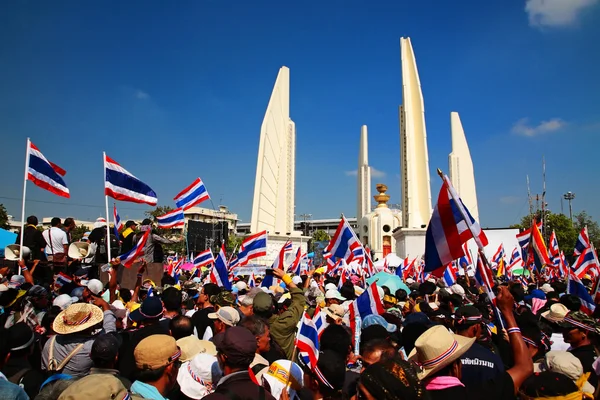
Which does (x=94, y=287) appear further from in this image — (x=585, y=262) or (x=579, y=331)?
(x=585, y=262)

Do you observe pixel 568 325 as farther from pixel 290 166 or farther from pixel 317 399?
pixel 290 166

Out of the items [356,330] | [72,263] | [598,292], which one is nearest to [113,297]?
[72,263]

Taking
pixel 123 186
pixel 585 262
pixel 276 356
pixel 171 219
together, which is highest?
pixel 123 186

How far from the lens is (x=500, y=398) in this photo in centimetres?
228

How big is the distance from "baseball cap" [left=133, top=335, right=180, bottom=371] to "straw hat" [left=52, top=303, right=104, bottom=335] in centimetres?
82

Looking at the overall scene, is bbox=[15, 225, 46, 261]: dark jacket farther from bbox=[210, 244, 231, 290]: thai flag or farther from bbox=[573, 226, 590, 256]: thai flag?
bbox=[573, 226, 590, 256]: thai flag

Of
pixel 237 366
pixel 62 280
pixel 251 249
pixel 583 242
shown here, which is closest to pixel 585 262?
pixel 583 242

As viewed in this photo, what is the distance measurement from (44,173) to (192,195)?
120 inches

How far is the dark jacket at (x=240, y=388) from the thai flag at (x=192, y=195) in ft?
25.1

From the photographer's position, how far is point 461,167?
30.2 metres

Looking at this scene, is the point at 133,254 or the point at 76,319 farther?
the point at 133,254

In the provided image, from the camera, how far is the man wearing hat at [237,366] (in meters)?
2.40

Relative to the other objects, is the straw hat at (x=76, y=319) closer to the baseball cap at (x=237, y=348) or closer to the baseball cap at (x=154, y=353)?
the baseball cap at (x=154, y=353)

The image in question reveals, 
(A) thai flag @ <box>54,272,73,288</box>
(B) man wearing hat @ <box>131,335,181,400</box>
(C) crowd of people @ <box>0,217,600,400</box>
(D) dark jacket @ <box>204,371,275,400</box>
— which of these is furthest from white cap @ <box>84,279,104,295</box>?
(D) dark jacket @ <box>204,371,275,400</box>
